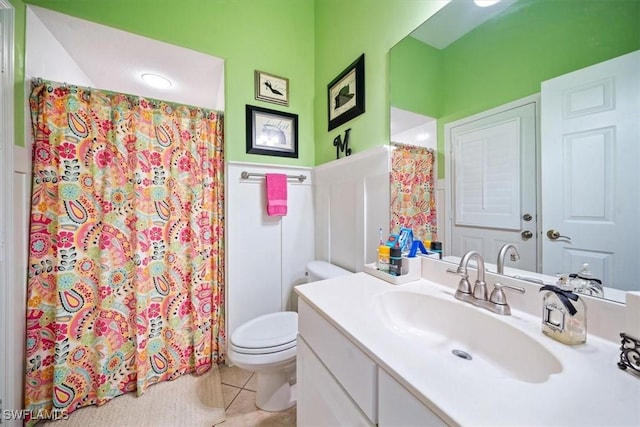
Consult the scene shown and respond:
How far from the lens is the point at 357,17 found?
1384 millimetres

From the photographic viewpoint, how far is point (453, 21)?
91 cm

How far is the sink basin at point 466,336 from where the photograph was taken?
0.55 meters

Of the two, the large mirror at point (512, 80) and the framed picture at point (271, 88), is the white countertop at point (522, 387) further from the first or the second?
the framed picture at point (271, 88)

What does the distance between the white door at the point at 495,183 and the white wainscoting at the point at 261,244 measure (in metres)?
1.11

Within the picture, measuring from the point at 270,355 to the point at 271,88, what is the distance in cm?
172

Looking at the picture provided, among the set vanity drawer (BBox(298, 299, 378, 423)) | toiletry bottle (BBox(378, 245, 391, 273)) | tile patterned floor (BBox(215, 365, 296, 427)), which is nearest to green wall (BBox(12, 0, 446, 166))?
toiletry bottle (BBox(378, 245, 391, 273))

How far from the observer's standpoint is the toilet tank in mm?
1435

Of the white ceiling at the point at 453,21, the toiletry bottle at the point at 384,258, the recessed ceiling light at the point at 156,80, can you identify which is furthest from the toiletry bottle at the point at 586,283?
the recessed ceiling light at the point at 156,80

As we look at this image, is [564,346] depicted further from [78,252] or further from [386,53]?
[78,252]

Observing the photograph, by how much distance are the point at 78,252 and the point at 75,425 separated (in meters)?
0.88

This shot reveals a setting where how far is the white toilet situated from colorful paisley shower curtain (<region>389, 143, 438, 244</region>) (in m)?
0.55

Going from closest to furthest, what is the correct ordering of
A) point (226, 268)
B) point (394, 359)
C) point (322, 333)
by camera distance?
1. point (394, 359)
2. point (322, 333)
3. point (226, 268)

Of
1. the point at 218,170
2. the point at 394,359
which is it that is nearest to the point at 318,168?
the point at 218,170

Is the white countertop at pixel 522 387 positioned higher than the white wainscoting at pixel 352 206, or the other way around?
the white wainscoting at pixel 352 206
